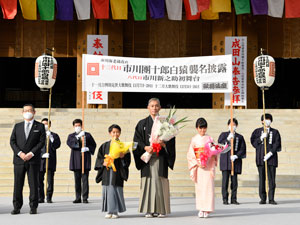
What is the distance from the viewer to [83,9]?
66.8 ft

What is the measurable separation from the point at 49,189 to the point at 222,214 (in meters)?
3.57

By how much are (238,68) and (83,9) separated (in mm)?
6066

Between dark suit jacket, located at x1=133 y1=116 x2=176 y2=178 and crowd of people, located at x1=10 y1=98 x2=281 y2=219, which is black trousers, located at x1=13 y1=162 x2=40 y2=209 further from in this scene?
dark suit jacket, located at x1=133 y1=116 x2=176 y2=178

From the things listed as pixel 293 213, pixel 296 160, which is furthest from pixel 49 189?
pixel 296 160

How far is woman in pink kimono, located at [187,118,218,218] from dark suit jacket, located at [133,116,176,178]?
1.12ft

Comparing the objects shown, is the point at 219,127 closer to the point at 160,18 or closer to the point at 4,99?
the point at 160,18

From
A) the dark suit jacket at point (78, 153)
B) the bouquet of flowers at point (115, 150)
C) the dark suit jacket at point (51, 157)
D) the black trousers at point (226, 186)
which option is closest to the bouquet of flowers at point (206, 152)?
the bouquet of flowers at point (115, 150)

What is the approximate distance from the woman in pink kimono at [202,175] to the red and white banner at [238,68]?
38.8ft

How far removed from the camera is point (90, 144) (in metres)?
10.8

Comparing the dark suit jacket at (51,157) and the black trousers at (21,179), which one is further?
the dark suit jacket at (51,157)

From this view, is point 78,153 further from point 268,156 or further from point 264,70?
point 264,70

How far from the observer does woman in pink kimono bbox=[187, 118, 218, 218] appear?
26.5 feet

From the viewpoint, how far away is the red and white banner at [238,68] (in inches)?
788

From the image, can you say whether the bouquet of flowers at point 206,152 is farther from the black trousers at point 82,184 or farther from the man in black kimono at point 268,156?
the black trousers at point 82,184
